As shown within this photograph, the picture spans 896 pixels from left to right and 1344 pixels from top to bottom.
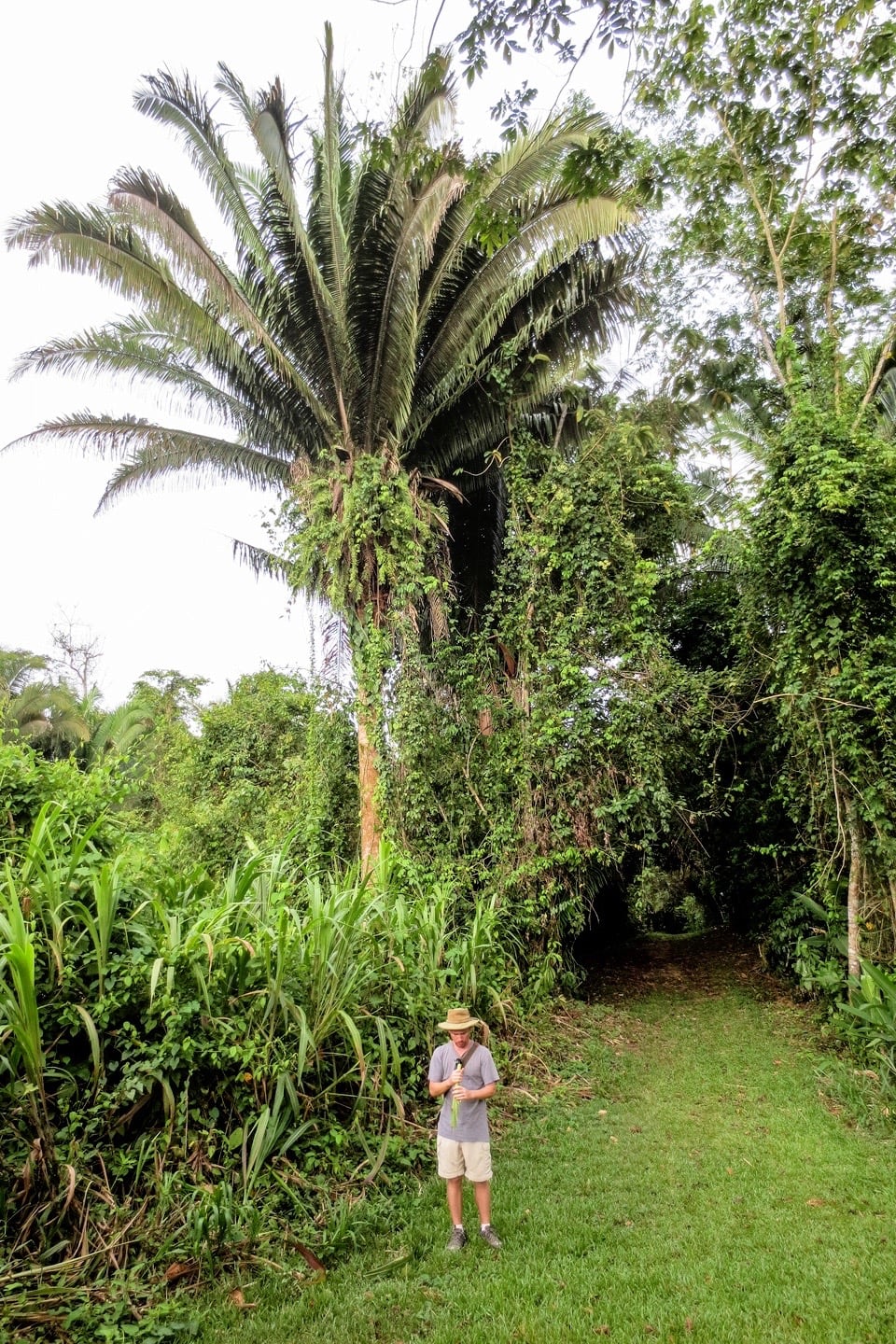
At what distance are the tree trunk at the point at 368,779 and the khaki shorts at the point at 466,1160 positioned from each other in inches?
206

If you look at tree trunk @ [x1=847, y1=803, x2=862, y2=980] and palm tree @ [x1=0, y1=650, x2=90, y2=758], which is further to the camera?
palm tree @ [x1=0, y1=650, x2=90, y2=758]

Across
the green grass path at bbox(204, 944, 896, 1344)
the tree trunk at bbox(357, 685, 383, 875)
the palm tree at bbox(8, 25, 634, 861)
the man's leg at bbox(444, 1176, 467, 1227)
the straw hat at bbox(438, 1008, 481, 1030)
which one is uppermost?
the palm tree at bbox(8, 25, 634, 861)

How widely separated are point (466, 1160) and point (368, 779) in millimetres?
5688

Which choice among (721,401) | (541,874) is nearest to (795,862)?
(541,874)

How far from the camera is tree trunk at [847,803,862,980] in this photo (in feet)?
24.3

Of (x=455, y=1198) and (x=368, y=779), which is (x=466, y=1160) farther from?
(x=368, y=779)

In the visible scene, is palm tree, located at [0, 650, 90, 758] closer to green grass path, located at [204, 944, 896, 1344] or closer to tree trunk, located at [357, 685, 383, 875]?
tree trunk, located at [357, 685, 383, 875]

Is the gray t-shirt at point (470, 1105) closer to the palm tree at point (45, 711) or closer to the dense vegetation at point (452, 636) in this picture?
the dense vegetation at point (452, 636)

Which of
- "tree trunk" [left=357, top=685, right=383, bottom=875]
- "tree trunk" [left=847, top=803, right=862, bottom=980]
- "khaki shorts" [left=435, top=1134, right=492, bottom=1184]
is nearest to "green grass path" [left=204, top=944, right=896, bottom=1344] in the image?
"khaki shorts" [left=435, top=1134, right=492, bottom=1184]

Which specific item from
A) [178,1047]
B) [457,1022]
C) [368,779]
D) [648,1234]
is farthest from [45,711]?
[648,1234]

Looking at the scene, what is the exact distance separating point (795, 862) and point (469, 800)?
174 inches

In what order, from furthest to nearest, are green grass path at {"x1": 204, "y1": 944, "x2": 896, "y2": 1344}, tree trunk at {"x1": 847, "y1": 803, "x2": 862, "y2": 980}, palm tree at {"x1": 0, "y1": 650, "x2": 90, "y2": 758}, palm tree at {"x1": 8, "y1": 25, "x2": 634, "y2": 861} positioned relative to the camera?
palm tree at {"x1": 0, "y1": 650, "x2": 90, "y2": 758}
palm tree at {"x1": 8, "y1": 25, "x2": 634, "y2": 861}
tree trunk at {"x1": 847, "y1": 803, "x2": 862, "y2": 980}
green grass path at {"x1": 204, "y1": 944, "x2": 896, "y2": 1344}

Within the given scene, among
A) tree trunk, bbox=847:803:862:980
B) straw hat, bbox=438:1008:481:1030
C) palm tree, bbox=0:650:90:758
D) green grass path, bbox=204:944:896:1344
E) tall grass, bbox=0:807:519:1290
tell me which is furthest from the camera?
palm tree, bbox=0:650:90:758

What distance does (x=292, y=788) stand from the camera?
12797 mm
